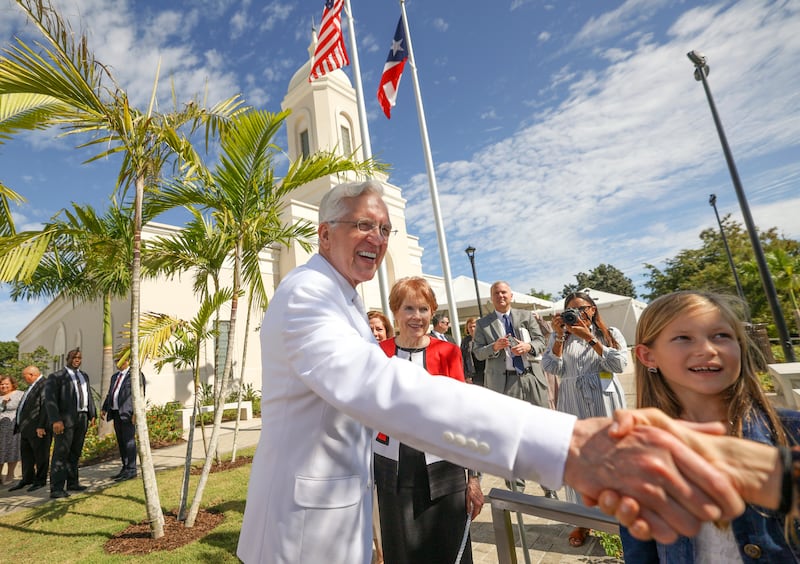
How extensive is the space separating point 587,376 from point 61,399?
8392 mm

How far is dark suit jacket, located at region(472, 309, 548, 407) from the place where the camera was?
5.14m

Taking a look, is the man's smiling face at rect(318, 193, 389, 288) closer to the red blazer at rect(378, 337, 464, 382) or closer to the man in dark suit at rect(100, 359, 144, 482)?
the red blazer at rect(378, 337, 464, 382)

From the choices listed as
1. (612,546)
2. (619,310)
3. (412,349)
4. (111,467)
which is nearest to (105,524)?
(111,467)

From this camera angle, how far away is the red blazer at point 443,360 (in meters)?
3.16

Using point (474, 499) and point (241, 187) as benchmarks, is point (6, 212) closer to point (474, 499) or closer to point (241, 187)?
point (241, 187)

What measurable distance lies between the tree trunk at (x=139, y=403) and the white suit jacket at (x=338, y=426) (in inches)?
134

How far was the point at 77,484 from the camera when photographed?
7.05 metres

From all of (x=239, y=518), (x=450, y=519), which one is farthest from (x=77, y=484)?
(x=450, y=519)

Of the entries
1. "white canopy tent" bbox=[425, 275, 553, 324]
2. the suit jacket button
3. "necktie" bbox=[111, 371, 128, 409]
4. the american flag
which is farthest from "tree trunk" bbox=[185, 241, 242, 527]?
"white canopy tent" bbox=[425, 275, 553, 324]

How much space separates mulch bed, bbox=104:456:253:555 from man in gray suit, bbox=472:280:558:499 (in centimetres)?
384

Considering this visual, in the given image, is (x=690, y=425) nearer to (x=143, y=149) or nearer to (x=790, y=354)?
(x=143, y=149)

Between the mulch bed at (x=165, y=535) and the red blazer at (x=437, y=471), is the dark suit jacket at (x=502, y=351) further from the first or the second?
the mulch bed at (x=165, y=535)

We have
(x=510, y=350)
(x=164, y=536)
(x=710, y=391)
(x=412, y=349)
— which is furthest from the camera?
(x=510, y=350)

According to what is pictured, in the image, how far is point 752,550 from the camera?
4.45 feet
